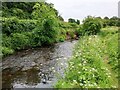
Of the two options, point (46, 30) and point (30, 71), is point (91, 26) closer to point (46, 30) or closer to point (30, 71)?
point (46, 30)

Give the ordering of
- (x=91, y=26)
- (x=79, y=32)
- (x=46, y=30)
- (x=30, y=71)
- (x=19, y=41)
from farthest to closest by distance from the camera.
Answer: (x=79, y=32) → (x=91, y=26) → (x=46, y=30) → (x=19, y=41) → (x=30, y=71)

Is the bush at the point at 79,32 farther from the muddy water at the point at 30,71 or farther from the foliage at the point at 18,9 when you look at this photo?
the muddy water at the point at 30,71

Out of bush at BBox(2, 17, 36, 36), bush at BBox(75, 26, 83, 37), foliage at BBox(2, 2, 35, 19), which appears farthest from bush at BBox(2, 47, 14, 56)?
bush at BBox(75, 26, 83, 37)

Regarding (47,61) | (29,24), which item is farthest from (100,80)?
(29,24)

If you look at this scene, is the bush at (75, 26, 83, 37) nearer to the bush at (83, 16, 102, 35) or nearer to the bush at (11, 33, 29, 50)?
the bush at (83, 16, 102, 35)

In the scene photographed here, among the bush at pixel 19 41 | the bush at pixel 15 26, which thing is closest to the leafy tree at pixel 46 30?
the bush at pixel 15 26

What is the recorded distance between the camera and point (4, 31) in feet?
74.8

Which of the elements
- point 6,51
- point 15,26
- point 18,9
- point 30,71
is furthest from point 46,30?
point 18,9

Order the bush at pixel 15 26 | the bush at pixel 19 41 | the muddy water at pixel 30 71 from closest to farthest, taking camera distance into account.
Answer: the muddy water at pixel 30 71, the bush at pixel 19 41, the bush at pixel 15 26

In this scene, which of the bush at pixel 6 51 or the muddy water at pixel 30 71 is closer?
the muddy water at pixel 30 71

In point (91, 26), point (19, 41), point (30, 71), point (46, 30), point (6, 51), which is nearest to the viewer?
point (30, 71)

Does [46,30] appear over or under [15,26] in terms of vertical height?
under

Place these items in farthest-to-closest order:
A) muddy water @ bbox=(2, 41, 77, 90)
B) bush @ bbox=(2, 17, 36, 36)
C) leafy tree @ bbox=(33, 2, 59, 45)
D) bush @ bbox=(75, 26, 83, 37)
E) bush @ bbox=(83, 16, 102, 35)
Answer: bush @ bbox=(75, 26, 83, 37) → bush @ bbox=(83, 16, 102, 35) → leafy tree @ bbox=(33, 2, 59, 45) → bush @ bbox=(2, 17, 36, 36) → muddy water @ bbox=(2, 41, 77, 90)

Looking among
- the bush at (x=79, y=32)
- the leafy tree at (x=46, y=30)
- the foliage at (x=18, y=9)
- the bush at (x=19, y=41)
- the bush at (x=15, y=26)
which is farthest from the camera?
the bush at (x=79, y=32)
